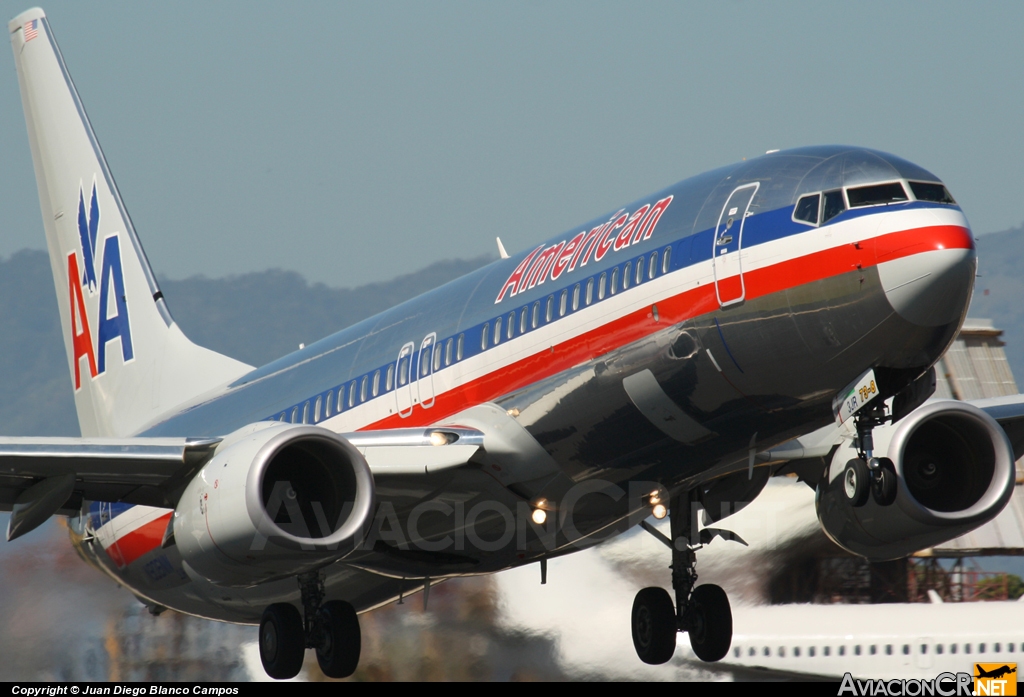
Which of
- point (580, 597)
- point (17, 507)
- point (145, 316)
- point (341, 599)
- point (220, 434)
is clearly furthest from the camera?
point (580, 597)

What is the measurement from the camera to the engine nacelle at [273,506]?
522 inches

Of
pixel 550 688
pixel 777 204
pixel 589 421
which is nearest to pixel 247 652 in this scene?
pixel 550 688

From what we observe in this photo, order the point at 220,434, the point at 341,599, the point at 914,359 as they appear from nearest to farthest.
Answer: the point at 914,359 → the point at 341,599 → the point at 220,434

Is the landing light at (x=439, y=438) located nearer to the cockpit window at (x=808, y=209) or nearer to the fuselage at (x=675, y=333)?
the fuselage at (x=675, y=333)

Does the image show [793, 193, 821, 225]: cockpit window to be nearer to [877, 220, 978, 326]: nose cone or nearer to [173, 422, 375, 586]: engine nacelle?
[877, 220, 978, 326]: nose cone

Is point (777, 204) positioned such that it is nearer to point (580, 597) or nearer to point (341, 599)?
point (341, 599)

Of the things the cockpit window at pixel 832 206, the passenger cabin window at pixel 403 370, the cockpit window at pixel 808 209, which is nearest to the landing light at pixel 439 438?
the passenger cabin window at pixel 403 370

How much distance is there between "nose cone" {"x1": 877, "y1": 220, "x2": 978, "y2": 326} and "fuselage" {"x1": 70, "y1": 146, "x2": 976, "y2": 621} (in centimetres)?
2

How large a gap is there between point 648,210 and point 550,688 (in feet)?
37.5

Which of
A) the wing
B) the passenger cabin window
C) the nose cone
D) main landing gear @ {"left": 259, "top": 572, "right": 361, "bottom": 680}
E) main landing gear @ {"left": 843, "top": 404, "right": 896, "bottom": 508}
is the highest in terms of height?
the passenger cabin window

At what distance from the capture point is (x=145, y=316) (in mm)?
22453

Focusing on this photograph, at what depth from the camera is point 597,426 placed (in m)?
13.6

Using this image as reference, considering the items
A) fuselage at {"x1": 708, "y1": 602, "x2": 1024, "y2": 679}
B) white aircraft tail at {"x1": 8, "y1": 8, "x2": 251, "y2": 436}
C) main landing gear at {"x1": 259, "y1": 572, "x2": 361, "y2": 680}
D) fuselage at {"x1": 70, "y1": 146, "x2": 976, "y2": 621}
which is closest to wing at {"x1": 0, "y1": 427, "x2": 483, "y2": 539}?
fuselage at {"x1": 70, "y1": 146, "x2": 976, "y2": 621}

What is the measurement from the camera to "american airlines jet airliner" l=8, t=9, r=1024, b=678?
12039 millimetres
